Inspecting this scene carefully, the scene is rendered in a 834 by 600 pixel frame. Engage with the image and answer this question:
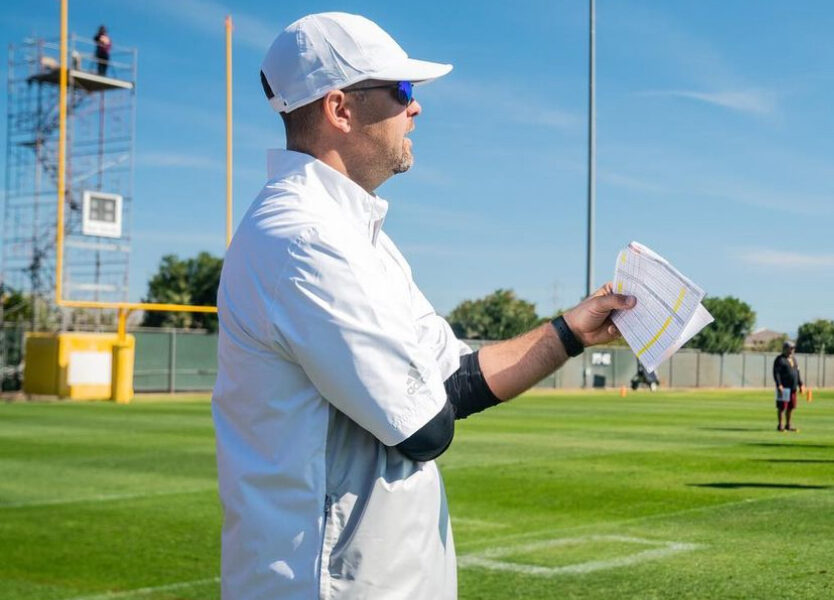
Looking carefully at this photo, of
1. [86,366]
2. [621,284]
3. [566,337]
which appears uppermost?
[621,284]

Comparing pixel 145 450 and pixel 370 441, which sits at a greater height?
pixel 370 441

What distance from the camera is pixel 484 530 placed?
8625 millimetres

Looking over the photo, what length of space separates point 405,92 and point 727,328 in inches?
2517

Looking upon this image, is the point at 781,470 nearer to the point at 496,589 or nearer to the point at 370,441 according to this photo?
the point at 496,589

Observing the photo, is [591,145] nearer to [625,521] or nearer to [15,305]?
[15,305]

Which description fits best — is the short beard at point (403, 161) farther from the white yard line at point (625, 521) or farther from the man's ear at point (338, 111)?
the white yard line at point (625, 521)

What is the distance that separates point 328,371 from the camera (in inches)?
82.6

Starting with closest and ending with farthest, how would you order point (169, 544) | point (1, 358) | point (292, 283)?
1. point (292, 283)
2. point (169, 544)
3. point (1, 358)

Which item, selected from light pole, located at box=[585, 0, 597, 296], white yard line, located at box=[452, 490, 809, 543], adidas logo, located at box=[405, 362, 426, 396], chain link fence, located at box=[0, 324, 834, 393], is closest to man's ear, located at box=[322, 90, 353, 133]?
adidas logo, located at box=[405, 362, 426, 396]

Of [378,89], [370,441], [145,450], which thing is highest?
[378,89]

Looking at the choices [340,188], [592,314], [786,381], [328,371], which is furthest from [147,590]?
[786,381]

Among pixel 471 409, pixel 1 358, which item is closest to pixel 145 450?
pixel 471 409

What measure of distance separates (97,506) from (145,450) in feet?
17.2

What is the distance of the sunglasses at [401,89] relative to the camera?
2.44 meters
